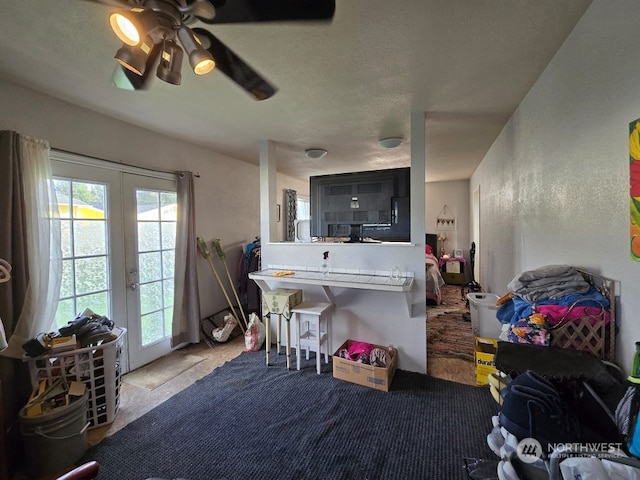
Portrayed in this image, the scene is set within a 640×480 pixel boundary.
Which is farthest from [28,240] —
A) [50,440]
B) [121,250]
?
[50,440]

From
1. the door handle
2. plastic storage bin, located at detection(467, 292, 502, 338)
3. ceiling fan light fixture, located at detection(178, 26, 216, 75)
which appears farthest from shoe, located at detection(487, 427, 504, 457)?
the door handle

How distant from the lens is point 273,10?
98 cm

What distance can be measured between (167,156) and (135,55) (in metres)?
2.05

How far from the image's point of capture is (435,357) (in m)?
2.70

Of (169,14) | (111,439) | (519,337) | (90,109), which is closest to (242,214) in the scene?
(90,109)

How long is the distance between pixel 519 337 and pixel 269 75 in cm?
214

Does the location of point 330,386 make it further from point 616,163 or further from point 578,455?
point 616,163

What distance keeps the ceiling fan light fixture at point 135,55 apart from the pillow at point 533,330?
2147mm

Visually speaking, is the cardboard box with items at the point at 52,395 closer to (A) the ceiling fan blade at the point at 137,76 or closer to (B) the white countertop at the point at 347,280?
(B) the white countertop at the point at 347,280

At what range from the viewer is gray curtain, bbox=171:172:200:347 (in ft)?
9.68

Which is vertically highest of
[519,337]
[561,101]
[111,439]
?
[561,101]

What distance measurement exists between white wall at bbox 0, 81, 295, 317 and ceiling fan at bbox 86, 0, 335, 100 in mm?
1262

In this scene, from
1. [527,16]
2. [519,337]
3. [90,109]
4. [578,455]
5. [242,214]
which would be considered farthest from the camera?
[242,214]

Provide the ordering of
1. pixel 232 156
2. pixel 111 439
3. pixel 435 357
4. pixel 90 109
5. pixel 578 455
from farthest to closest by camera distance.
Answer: pixel 232 156, pixel 435 357, pixel 90 109, pixel 111 439, pixel 578 455
